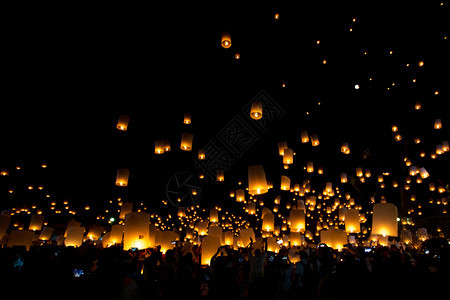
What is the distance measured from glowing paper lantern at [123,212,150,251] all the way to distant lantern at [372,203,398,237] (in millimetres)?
5238

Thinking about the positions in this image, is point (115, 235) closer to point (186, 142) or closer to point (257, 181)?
point (186, 142)

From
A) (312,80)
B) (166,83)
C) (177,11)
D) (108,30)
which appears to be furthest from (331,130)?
(108,30)

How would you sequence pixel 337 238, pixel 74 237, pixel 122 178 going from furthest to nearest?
pixel 74 237
pixel 122 178
pixel 337 238

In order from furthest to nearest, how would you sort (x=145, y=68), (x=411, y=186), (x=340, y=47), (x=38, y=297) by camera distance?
(x=411, y=186) < (x=340, y=47) < (x=145, y=68) < (x=38, y=297)

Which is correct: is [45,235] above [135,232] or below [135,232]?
above

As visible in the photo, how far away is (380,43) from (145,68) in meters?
7.95

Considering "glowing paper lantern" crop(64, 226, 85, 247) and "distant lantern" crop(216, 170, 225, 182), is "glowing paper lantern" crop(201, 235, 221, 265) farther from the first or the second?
"glowing paper lantern" crop(64, 226, 85, 247)

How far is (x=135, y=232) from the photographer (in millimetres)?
6395

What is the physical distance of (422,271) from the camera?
350 centimetres

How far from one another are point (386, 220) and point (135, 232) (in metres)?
5.61

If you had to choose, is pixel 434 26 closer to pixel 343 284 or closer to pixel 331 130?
pixel 331 130

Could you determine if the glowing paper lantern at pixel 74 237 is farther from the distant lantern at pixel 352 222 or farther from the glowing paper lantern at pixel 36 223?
the distant lantern at pixel 352 222

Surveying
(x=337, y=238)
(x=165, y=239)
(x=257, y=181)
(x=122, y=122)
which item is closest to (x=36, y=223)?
(x=165, y=239)

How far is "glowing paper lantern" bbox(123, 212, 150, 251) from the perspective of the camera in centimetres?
633
